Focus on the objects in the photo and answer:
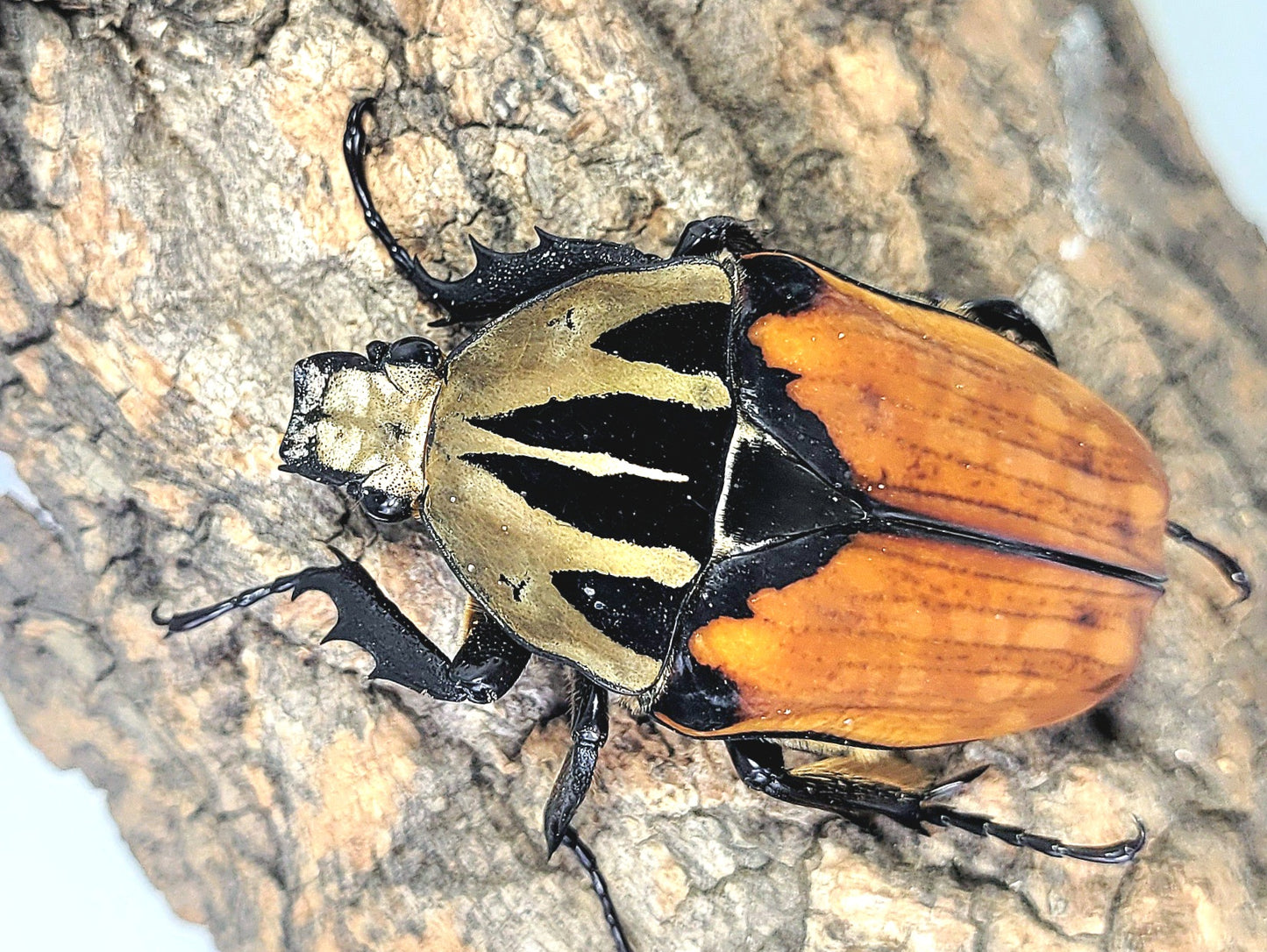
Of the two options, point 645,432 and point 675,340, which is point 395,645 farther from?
point 675,340

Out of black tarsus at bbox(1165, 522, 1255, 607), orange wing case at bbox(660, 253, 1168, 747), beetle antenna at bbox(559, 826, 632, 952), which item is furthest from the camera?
black tarsus at bbox(1165, 522, 1255, 607)

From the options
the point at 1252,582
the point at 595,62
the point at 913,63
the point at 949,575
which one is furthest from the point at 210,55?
the point at 1252,582

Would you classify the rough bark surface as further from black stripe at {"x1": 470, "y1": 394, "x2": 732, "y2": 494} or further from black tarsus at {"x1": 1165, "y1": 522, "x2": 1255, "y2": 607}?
black stripe at {"x1": 470, "y1": 394, "x2": 732, "y2": 494}

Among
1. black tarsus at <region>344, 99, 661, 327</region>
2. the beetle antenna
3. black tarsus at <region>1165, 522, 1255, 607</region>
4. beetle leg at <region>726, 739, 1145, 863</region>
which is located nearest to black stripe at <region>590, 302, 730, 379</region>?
black tarsus at <region>344, 99, 661, 327</region>

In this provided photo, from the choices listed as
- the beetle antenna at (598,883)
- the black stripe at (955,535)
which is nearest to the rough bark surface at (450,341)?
the beetle antenna at (598,883)

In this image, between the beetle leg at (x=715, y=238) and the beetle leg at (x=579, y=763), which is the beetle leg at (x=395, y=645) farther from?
the beetle leg at (x=715, y=238)
